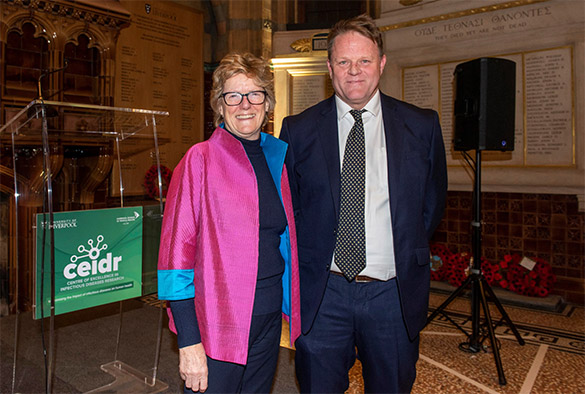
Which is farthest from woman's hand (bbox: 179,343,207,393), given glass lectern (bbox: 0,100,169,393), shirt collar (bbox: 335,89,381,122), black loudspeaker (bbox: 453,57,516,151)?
black loudspeaker (bbox: 453,57,516,151)

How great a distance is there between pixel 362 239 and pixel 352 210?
0.32ft

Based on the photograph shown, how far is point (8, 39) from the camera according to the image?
4.14 metres

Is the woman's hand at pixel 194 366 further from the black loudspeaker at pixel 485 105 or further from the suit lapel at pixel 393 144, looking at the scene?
the black loudspeaker at pixel 485 105

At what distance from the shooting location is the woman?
1.23 m

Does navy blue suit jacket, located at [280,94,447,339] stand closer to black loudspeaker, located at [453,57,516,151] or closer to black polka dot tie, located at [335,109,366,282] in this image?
black polka dot tie, located at [335,109,366,282]

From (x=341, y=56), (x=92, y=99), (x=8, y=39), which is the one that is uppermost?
(x=8, y=39)

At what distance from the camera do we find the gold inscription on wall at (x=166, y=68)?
5.32 metres

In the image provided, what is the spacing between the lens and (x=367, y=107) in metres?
1.55

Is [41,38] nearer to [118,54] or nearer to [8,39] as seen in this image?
[8,39]

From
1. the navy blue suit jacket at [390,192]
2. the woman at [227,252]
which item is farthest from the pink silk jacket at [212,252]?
the navy blue suit jacket at [390,192]

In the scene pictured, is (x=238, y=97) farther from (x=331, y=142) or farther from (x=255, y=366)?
(x=255, y=366)

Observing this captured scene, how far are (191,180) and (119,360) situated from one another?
208 cm

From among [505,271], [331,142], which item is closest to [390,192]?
[331,142]

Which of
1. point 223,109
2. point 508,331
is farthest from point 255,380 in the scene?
point 508,331
